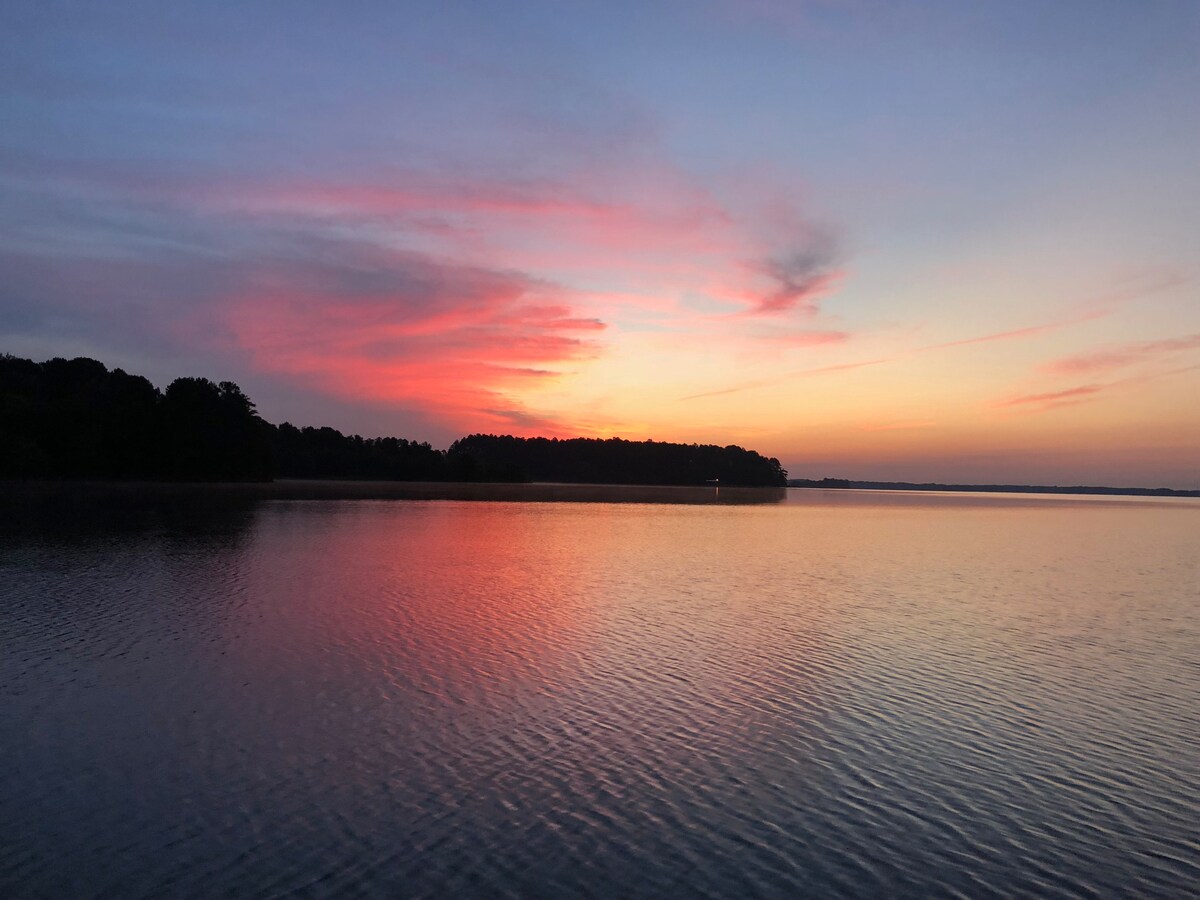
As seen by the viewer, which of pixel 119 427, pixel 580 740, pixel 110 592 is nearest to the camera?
pixel 580 740

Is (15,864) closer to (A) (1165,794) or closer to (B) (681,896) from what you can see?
(B) (681,896)

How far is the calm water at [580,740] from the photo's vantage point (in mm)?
7344

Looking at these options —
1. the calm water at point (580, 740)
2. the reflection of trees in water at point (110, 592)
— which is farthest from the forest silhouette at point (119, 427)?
the calm water at point (580, 740)

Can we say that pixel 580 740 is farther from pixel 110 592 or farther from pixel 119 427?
pixel 119 427

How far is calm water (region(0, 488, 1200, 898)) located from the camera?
7344 mm

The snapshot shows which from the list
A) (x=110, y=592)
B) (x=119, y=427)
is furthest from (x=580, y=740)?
(x=119, y=427)

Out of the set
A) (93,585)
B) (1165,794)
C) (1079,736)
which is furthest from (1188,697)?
(93,585)

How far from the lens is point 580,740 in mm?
10969

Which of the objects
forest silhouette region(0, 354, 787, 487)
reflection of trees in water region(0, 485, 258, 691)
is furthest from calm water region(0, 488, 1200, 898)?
forest silhouette region(0, 354, 787, 487)

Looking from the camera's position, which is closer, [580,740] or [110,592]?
[580,740]

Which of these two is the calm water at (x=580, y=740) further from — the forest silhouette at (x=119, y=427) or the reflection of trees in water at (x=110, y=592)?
the forest silhouette at (x=119, y=427)

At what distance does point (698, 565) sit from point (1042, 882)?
2721 centimetres

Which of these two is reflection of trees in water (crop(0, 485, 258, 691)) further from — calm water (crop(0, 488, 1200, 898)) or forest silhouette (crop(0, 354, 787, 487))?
forest silhouette (crop(0, 354, 787, 487))

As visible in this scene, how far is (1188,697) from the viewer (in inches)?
548
